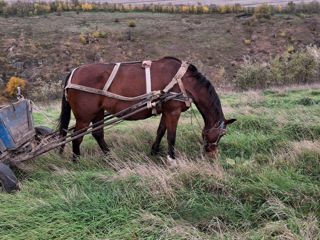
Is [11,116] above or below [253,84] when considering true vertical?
Result: above

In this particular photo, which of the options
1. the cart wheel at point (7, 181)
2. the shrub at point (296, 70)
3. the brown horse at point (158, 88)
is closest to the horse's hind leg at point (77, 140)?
the brown horse at point (158, 88)

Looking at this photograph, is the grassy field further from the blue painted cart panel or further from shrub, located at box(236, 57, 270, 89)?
shrub, located at box(236, 57, 270, 89)

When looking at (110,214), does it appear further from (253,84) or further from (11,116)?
(253,84)

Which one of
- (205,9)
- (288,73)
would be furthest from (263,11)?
(288,73)

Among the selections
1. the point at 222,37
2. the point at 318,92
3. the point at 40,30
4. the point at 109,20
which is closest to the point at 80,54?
the point at 40,30

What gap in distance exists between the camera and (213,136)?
4082mm

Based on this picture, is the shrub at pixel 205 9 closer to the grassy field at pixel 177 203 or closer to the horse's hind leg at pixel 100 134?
the horse's hind leg at pixel 100 134

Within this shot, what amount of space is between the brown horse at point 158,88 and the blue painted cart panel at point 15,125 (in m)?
0.87

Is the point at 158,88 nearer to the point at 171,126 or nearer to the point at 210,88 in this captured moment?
the point at 171,126

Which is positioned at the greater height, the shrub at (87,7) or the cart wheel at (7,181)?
the shrub at (87,7)

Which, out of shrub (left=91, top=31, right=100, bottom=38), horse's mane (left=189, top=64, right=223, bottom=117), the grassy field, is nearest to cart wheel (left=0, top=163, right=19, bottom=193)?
the grassy field

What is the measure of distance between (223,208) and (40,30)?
52083mm

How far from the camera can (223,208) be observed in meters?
2.59

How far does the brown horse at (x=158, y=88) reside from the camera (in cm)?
417
